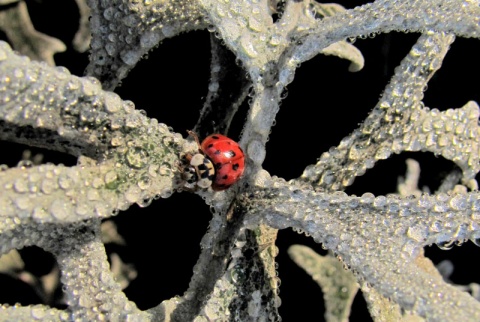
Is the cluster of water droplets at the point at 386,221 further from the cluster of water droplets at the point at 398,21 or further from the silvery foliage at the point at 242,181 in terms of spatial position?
the cluster of water droplets at the point at 398,21

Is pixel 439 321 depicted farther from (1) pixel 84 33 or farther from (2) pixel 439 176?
(1) pixel 84 33

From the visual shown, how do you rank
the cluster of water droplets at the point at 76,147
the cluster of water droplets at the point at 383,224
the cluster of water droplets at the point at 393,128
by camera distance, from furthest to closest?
the cluster of water droplets at the point at 393,128 → the cluster of water droplets at the point at 383,224 → the cluster of water droplets at the point at 76,147

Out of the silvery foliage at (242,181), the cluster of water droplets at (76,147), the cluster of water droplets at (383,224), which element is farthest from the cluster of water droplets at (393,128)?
the cluster of water droplets at (76,147)

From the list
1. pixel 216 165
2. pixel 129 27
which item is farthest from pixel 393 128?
pixel 129 27

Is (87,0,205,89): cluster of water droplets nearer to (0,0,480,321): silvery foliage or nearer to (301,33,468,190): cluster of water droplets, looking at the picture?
(0,0,480,321): silvery foliage

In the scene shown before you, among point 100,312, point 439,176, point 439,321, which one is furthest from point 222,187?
point 439,176

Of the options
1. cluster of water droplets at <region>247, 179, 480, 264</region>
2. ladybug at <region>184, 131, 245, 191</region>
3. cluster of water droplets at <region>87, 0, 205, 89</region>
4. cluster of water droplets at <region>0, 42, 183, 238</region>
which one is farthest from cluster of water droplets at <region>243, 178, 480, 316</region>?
cluster of water droplets at <region>87, 0, 205, 89</region>
